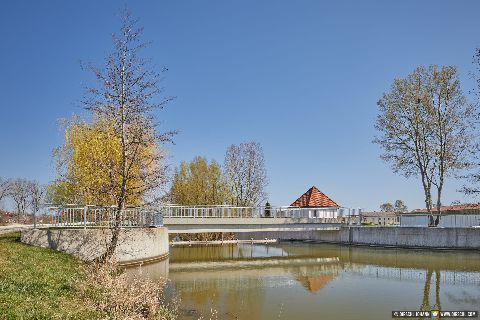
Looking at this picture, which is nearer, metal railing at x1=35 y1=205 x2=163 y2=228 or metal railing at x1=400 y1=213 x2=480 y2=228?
metal railing at x1=35 y1=205 x2=163 y2=228

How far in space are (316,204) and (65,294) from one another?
135 ft

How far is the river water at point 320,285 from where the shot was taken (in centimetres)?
1448

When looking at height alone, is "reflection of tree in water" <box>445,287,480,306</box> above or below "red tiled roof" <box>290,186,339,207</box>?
below

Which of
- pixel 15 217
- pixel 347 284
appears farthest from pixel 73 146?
pixel 15 217

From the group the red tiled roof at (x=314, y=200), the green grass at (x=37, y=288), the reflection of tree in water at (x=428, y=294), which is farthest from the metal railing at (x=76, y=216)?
the red tiled roof at (x=314, y=200)

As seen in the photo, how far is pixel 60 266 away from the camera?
1681 centimetres

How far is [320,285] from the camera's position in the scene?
65.2ft

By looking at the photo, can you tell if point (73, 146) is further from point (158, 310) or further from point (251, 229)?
point (158, 310)

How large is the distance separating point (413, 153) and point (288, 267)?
1881 centimetres

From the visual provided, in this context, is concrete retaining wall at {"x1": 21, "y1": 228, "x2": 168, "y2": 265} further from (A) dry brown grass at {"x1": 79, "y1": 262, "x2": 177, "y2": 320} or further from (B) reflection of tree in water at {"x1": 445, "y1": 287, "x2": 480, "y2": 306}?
(B) reflection of tree in water at {"x1": 445, "y1": 287, "x2": 480, "y2": 306}

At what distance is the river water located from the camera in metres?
14.5

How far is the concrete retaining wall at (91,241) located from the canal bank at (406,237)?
23.6 m

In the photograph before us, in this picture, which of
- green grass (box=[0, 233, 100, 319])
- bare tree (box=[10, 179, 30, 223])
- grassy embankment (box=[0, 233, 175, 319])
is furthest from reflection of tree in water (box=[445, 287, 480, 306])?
bare tree (box=[10, 179, 30, 223])

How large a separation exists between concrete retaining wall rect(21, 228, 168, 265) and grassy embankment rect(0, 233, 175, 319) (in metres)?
5.11
